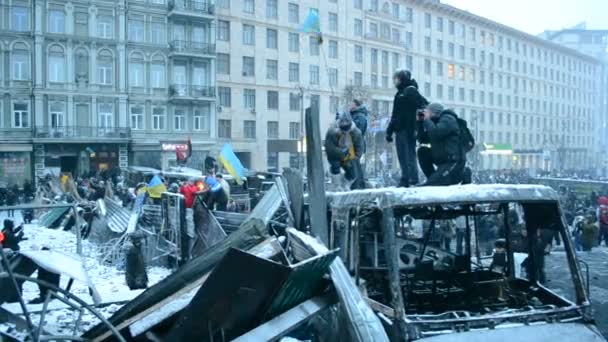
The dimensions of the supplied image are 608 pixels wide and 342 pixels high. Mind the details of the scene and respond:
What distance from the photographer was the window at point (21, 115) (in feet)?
115

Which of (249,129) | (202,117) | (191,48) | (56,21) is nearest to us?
(56,21)

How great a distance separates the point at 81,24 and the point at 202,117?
10.8 metres

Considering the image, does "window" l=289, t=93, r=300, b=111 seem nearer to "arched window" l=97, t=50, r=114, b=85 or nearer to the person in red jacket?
"arched window" l=97, t=50, r=114, b=85

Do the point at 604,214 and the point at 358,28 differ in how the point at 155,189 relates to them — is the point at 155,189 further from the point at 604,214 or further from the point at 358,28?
the point at 358,28

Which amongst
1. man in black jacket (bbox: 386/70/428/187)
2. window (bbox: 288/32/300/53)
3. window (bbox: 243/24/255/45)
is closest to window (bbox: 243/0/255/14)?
window (bbox: 243/24/255/45)

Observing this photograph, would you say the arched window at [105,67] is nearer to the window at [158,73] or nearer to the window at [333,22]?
the window at [158,73]

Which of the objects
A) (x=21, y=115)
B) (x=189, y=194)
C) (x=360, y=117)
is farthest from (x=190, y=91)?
(x=360, y=117)

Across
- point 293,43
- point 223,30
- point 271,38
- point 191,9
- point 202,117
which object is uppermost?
point 191,9

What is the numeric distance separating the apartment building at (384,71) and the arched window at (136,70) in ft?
21.9

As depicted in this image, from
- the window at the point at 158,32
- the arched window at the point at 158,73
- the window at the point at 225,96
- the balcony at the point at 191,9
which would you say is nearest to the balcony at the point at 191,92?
the arched window at the point at 158,73

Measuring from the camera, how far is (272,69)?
4700 centimetres

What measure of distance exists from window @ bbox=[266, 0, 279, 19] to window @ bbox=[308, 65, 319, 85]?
5.65 meters

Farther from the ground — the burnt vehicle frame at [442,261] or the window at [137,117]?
the window at [137,117]

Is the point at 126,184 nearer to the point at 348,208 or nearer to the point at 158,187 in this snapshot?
the point at 158,187
